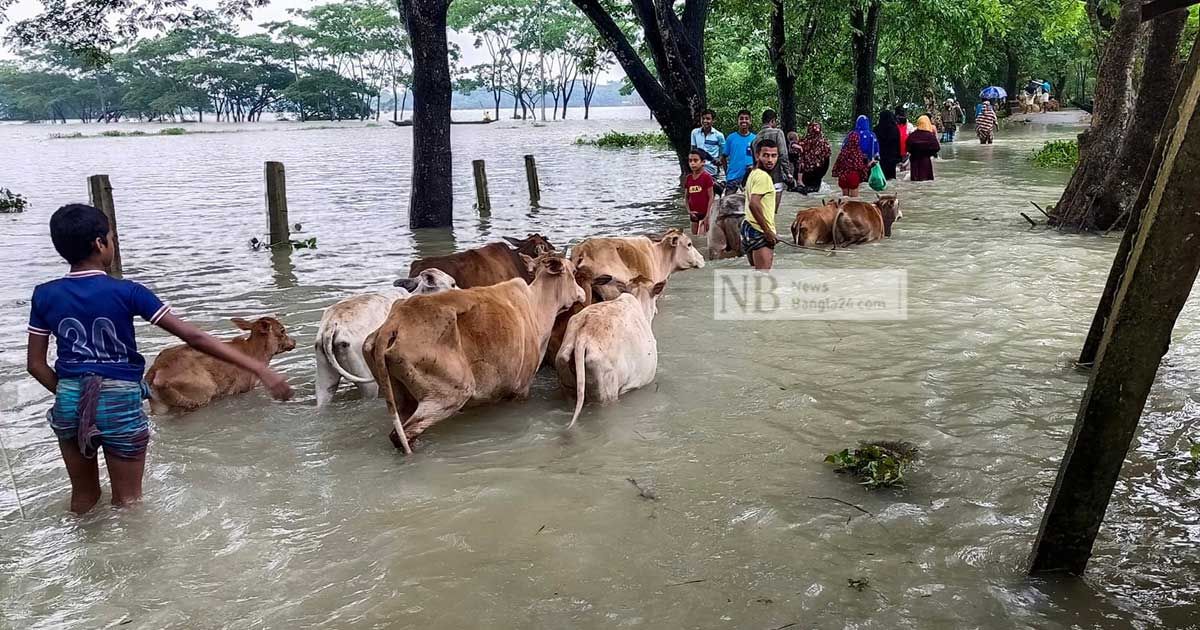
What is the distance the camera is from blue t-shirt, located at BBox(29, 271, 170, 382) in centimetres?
424

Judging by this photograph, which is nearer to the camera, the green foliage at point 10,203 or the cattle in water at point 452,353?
the cattle in water at point 452,353

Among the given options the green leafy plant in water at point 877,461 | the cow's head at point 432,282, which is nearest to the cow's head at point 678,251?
the cow's head at point 432,282

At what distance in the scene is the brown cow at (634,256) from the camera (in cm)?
811

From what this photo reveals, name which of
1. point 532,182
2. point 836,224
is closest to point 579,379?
point 836,224

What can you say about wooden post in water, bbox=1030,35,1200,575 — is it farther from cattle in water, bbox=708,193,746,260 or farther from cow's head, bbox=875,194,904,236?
cow's head, bbox=875,194,904,236

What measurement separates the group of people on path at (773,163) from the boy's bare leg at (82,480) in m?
6.81

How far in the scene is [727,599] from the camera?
372 cm

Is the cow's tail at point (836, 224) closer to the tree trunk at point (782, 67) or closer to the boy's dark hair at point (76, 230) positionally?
the boy's dark hair at point (76, 230)

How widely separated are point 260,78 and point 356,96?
8704 millimetres

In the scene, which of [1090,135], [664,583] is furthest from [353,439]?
[1090,135]

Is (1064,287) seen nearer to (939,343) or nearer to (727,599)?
(939,343)

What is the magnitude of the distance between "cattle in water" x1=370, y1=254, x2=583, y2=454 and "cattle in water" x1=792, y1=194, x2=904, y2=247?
6956mm

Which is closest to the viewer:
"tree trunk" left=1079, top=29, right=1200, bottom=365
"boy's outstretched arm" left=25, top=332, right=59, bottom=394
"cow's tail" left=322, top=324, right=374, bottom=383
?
"boy's outstretched arm" left=25, top=332, right=59, bottom=394

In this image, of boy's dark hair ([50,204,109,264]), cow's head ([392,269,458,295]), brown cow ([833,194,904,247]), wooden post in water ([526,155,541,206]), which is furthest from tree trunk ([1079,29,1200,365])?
wooden post in water ([526,155,541,206])
